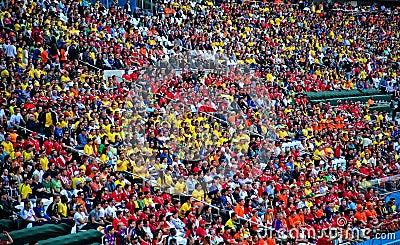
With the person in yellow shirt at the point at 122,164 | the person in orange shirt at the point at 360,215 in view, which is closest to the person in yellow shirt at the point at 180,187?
the person in yellow shirt at the point at 122,164

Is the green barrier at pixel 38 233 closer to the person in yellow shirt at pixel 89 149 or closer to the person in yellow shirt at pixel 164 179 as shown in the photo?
the person in yellow shirt at pixel 89 149

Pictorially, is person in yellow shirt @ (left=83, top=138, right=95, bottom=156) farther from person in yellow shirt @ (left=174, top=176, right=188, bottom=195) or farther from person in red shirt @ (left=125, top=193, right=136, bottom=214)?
person in yellow shirt @ (left=174, top=176, right=188, bottom=195)

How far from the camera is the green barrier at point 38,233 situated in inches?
445

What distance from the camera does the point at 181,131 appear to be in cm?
1797

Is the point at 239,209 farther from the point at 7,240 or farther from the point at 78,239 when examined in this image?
the point at 7,240

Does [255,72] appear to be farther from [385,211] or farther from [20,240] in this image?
[20,240]

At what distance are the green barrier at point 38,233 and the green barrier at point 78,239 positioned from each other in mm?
229

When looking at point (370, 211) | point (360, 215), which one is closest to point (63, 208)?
point (360, 215)

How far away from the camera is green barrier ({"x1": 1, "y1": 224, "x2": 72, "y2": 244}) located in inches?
445

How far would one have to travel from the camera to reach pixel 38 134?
49.0 feet

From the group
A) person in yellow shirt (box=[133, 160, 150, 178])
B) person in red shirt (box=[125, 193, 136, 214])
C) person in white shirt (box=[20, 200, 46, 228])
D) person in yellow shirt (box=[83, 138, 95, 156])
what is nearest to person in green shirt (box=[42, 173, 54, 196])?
person in white shirt (box=[20, 200, 46, 228])

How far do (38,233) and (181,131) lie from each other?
22.6 ft

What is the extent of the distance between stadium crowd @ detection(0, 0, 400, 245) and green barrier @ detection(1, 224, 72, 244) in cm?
30

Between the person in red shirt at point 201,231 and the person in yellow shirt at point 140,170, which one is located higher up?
the person in yellow shirt at point 140,170
